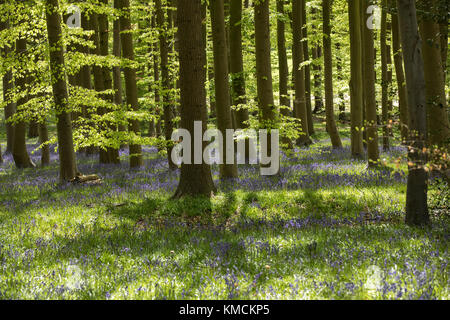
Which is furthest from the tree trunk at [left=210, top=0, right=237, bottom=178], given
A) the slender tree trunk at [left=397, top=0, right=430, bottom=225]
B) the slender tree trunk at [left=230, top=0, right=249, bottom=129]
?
the slender tree trunk at [left=397, top=0, right=430, bottom=225]

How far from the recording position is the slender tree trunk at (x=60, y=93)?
41.8 ft

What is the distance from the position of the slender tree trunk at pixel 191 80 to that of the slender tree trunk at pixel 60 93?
469 cm

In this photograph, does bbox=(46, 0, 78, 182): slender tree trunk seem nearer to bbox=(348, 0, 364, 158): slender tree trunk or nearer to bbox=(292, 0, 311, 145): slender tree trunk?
bbox=(348, 0, 364, 158): slender tree trunk

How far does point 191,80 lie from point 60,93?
218 inches

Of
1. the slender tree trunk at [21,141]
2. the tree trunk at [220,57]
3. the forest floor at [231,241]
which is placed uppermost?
the tree trunk at [220,57]

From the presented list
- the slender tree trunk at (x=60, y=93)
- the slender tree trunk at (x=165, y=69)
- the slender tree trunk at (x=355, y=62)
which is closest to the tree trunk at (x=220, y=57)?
the slender tree trunk at (x=165, y=69)

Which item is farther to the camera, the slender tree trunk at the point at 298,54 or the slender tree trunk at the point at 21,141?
the slender tree trunk at the point at 298,54

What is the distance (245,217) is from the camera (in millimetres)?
9141

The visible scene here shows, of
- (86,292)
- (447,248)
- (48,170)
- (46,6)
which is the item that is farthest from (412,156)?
(48,170)

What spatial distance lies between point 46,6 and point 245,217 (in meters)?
8.83

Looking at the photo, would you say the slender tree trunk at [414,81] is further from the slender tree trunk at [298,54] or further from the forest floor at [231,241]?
the slender tree trunk at [298,54]

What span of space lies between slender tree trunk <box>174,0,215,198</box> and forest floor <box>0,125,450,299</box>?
62 centimetres
